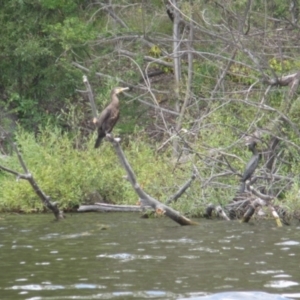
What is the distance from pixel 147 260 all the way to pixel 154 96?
9.59 m

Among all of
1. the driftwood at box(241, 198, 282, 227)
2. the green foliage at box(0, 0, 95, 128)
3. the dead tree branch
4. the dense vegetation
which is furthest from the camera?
the green foliage at box(0, 0, 95, 128)

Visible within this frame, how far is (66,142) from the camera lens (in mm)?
18766

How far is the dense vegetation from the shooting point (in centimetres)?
1495

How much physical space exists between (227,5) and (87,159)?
438 centimetres

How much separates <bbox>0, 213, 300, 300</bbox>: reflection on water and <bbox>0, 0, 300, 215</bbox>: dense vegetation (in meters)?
1.40

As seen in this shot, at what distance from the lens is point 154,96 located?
63.4 feet

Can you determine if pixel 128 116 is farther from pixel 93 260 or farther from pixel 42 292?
pixel 42 292

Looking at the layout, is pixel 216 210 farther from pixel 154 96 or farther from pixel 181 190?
pixel 154 96

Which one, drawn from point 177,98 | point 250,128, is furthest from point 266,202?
point 177,98

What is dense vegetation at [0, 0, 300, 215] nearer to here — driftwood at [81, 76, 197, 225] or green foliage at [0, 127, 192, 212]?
green foliage at [0, 127, 192, 212]

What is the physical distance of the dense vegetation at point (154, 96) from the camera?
49.1 feet

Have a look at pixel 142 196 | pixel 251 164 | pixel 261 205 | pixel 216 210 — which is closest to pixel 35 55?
pixel 216 210

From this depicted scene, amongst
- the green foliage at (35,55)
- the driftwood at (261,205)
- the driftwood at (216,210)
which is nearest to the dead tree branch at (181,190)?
the driftwood at (216,210)

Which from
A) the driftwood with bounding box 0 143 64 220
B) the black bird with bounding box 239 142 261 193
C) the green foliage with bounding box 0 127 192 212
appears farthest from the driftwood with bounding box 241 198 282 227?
the green foliage with bounding box 0 127 192 212
